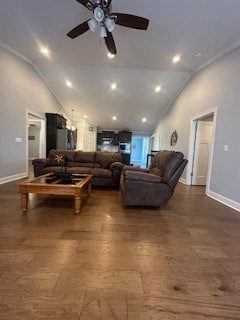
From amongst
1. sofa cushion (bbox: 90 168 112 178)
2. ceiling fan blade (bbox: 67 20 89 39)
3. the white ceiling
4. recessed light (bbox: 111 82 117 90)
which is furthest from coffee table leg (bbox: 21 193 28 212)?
recessed light (bbox: 111 82 117 90)

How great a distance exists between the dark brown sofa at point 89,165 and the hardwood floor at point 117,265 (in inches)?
66.3

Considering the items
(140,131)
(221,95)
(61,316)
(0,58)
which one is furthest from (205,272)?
Answer: (140,131)

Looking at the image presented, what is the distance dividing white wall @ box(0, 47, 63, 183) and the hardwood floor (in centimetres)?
246

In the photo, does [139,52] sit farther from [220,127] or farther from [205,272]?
[205,272]

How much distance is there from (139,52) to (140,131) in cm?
808

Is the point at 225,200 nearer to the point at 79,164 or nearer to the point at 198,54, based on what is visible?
the point at 198,54

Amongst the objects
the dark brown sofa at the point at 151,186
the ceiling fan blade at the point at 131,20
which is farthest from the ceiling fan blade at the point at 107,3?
the dark brown sofa at the point at 151,186

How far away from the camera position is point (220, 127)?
455cm

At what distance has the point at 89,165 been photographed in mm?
5461

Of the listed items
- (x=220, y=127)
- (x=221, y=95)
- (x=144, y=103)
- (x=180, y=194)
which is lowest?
(x=180, y=194)

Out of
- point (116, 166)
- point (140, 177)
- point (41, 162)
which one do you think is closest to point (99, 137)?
point (41, 162)

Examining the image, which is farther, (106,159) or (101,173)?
(106,159)

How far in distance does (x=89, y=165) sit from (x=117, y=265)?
3814 mm

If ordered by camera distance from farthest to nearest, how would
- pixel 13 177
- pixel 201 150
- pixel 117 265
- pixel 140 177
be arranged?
pixel 201 150
pixel 13 177
pixel 140 177
pixel 117 265
